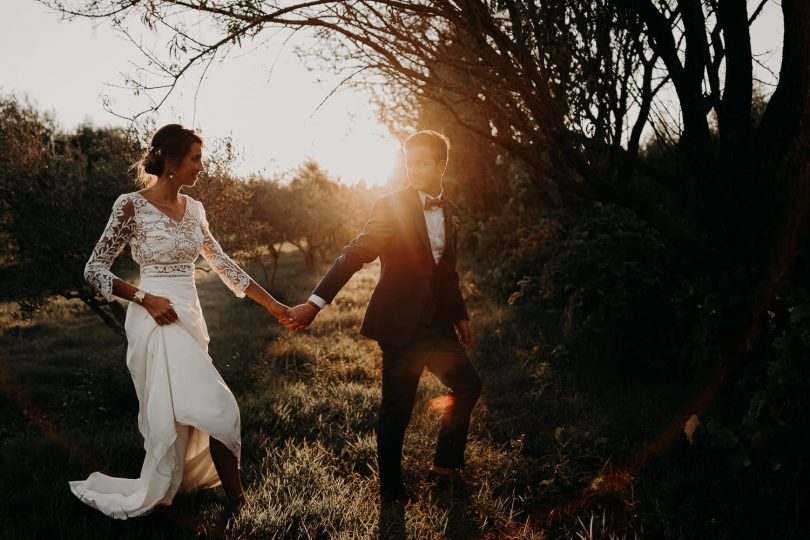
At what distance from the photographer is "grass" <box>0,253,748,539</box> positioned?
314 centimetres

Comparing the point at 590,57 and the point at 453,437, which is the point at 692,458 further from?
the point at 590,57

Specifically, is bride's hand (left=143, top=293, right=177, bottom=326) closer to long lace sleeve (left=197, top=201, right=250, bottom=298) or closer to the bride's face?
long lace sleeve (left=197, top=201, right=250, bottom=298)

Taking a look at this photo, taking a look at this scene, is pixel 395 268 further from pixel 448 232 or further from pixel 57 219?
pixel 57 219

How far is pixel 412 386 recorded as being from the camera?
11.4 feet

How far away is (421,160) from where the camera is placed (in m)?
3.55

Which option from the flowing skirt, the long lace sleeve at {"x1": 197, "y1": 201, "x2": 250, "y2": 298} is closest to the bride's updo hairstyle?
the long lace sleeve at {"x1": 197, "y1": 201, "x2": 250, "y2": 298}

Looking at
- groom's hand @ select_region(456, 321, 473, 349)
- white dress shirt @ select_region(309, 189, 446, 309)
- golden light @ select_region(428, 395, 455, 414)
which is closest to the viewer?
white dress shirt @ select_region(309, 189, 446, 309)

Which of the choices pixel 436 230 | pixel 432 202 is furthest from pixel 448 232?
pixel 432 202

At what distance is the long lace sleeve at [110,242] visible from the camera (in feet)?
10.2

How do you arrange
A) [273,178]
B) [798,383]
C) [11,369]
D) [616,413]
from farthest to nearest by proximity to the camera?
[273,178] < [11,369] < [616,413] < [798,383]

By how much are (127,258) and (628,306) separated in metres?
8.00

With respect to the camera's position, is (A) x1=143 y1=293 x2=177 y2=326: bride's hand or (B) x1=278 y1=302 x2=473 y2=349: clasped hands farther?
(B) x1=278 y1=302 x2=473 y2=349: clasped hands

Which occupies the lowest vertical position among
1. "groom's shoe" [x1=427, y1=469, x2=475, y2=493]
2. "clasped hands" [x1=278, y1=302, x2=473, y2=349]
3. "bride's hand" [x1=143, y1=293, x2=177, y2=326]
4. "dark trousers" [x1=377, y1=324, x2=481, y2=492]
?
"groom's shoe" [x1=427, y1=469, x2=475, y2=493]

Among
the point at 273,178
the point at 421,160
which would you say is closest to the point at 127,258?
the point at 421,160
